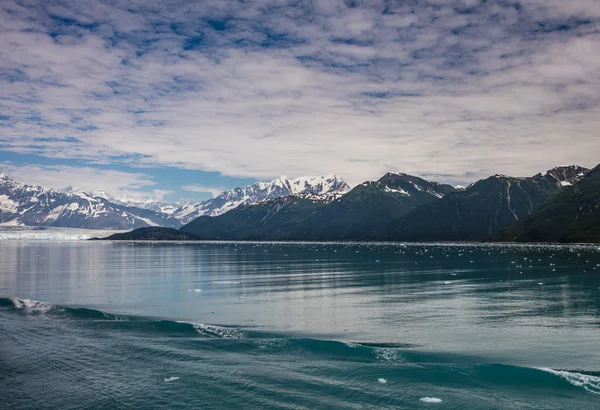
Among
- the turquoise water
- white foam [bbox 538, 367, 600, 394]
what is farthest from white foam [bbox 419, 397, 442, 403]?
white foam [bbox 538, 367, 600, 394]

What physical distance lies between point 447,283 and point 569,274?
34281 millimetres

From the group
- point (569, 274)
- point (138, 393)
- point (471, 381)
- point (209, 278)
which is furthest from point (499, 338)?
point (569, 274)

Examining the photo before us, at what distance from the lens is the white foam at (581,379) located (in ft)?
84.1

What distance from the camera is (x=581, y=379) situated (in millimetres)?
26906

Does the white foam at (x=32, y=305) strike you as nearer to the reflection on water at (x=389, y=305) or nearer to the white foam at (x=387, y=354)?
the reflection on water at (x=389, y=305)

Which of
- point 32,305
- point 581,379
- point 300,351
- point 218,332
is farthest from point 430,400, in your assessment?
point 32,305

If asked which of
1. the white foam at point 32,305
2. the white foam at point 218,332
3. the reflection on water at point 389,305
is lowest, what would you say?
the reflection on water at point 389,305

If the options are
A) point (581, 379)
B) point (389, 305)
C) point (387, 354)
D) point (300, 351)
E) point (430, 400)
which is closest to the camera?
point (430, 400)

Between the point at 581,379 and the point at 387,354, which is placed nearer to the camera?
the point at 581,379

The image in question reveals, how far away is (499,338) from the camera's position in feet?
124

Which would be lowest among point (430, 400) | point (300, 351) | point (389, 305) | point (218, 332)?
point (389, 305)

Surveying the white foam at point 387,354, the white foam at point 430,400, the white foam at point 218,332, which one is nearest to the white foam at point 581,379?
the white foam at point 430,400

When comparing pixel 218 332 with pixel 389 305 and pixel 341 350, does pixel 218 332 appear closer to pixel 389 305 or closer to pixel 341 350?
pixel 341 350

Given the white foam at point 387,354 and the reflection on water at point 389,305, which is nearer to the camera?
the white foam at point 387,354
